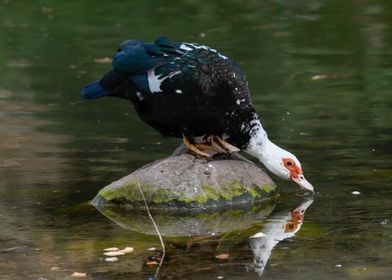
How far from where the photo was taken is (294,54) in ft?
44.7

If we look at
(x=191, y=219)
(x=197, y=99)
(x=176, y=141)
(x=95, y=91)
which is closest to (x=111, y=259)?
(x=191, y=219)

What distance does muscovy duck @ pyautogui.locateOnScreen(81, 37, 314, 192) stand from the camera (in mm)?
8039

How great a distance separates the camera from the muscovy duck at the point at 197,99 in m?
8.04

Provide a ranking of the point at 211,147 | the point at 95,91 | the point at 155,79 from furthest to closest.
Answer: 1. the point at 95,91
2. the point at 211,147
3. the point at 155,79

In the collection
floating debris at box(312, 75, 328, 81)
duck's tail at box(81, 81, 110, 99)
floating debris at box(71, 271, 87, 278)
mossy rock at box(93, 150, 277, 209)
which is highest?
duck's tail at box(81, 81, 110, 99)

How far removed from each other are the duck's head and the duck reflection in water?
0.22 meters

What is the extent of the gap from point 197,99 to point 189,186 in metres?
0.61

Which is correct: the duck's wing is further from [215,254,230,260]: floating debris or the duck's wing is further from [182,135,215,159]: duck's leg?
[215,254,230,260]: floating debris

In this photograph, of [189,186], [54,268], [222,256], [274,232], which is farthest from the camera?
[189,186]

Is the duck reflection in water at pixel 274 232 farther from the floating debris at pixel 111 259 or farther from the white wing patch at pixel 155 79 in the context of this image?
the white wing patch at pixel 155 79

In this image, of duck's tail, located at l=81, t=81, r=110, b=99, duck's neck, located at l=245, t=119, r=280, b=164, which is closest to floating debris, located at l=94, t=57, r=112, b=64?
duck's tail, located at l=81, t=81, r=110, b=99

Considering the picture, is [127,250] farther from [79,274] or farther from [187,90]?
[187,90]

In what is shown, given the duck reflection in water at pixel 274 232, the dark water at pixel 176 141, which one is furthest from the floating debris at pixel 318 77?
the duck reflection in water at pixel 274 232

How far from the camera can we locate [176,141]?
32.6ft
